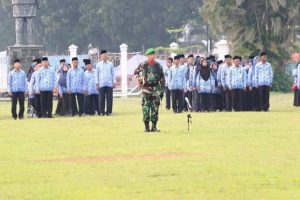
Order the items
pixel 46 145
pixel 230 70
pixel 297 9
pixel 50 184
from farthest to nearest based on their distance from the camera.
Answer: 1. pixel 297 9
2. pixel 230 70
3. pixel 46 145
4. pixel 50 184

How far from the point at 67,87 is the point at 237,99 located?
4.84 m

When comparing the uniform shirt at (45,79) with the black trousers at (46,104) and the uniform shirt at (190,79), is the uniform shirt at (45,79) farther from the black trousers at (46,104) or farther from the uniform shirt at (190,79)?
the uniform shirt at (190,79)

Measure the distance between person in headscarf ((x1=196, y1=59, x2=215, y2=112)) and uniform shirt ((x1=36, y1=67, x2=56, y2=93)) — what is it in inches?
168

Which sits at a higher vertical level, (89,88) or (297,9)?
(297,9)

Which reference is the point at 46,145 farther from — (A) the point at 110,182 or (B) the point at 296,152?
(A) the point at 110,182

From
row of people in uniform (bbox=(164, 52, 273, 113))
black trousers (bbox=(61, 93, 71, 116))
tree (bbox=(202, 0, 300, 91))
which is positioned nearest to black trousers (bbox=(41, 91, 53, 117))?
black trousers (bbox=(61, 93, 71, 116))

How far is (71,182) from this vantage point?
560 inches

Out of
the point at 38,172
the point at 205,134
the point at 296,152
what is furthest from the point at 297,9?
the point at 38,172

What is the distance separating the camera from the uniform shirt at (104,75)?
30953mm

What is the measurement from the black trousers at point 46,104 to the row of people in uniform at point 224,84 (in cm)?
359

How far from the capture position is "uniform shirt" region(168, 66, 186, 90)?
106 feet

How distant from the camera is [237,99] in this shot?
105ft

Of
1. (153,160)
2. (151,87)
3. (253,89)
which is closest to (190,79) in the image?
(253,89)

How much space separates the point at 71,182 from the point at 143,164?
2.22 metres
